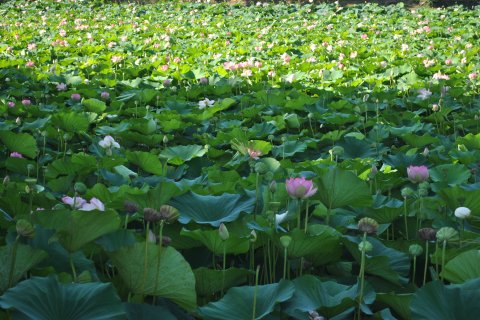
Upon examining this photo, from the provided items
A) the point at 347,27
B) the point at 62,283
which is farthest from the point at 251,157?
the point at 347,27

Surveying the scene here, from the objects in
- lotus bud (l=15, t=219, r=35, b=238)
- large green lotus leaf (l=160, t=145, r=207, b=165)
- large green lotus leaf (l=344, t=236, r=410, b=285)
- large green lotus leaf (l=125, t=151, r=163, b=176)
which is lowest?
large green lotus leaf (l=160, t=145, r=207, b=165)

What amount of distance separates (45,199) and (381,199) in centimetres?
77

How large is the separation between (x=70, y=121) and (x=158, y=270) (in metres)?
1.46

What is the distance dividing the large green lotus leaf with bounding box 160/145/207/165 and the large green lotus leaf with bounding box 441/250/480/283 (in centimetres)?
111

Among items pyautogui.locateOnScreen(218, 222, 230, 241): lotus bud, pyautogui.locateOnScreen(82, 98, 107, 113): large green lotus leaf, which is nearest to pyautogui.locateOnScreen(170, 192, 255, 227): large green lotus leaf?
pyautogui.locateOnScreen(218, 222, 230, 241): lotus bud

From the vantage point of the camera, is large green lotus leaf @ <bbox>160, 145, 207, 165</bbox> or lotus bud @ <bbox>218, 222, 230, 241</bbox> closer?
lotus bud @ <bbox>218, 222, 230, 241</bbox>

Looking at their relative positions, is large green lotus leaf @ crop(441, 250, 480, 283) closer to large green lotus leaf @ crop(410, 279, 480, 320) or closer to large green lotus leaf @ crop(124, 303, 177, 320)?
large green lotus leaf @ crop(410, 279, 480, 320)

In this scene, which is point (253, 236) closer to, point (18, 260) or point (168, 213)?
point (168, 213)

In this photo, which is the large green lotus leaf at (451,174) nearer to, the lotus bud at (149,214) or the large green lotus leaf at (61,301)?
the lotus bud at (149,214)

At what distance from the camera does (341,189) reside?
4.33 feet

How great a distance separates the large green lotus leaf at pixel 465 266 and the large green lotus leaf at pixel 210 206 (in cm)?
45

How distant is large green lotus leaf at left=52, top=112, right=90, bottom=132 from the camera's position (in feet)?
7.54

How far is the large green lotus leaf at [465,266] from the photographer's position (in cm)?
104

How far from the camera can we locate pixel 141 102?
10.1 ft
